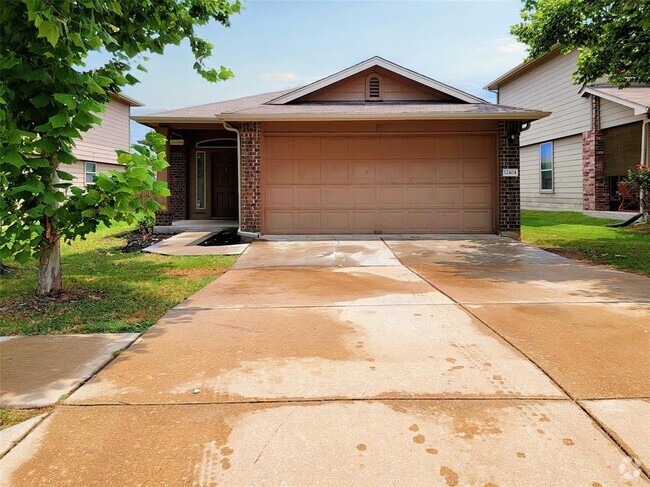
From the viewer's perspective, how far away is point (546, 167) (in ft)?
64.7

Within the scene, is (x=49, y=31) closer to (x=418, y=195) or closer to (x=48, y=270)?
(x=48, y=270)

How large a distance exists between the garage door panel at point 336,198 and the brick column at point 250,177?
158 cm

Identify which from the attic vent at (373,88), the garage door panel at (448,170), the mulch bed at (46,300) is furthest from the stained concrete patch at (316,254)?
the attic vent at (373,88)

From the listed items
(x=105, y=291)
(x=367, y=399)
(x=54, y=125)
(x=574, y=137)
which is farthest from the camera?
(x=574, y=137)

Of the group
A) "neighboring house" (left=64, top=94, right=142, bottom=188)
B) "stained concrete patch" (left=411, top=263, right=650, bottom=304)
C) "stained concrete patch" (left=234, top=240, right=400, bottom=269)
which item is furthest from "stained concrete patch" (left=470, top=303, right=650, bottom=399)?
"neighboring house" (left=64, top=94, right=142, bottom=188)

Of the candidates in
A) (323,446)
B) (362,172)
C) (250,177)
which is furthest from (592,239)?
(323,446)

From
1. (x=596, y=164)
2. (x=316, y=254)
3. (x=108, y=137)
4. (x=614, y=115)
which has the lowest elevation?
(x=316, y=254)

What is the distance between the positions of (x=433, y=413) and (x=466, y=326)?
1741 mm

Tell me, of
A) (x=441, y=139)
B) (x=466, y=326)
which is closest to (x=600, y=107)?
(x=441, y=139)

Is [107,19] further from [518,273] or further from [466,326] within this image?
[518,273]

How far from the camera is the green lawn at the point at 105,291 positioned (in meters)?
4.48

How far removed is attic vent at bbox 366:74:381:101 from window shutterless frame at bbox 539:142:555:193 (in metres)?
10.0

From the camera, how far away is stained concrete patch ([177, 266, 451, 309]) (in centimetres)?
522

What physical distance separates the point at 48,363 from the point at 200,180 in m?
12.2
